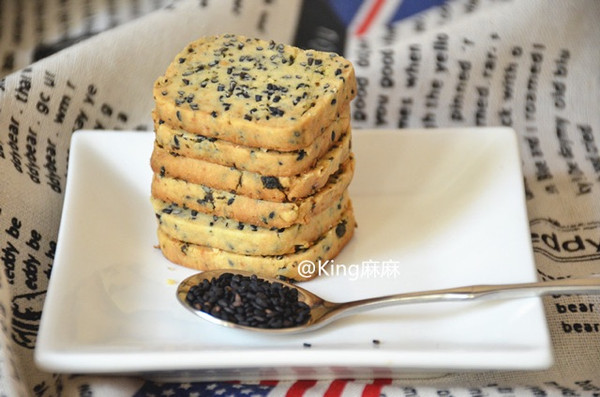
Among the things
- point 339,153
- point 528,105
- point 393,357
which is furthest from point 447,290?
point 528,105

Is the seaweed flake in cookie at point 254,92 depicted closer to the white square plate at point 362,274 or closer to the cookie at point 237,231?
the cookie at point 237,231

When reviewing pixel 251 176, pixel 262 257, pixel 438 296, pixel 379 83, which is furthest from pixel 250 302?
pixel 379 83

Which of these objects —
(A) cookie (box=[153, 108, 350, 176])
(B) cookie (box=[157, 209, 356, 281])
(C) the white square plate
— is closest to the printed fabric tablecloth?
(C) the white square plate

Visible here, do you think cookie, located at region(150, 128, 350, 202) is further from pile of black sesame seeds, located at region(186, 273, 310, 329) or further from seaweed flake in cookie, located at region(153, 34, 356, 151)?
pile of black sesame seeds, located at region(186, 273, 310, 329)

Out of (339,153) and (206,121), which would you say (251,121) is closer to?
(206,121)

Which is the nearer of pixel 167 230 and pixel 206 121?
pixel 206 121

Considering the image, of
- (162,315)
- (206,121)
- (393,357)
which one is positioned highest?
(206,121)
